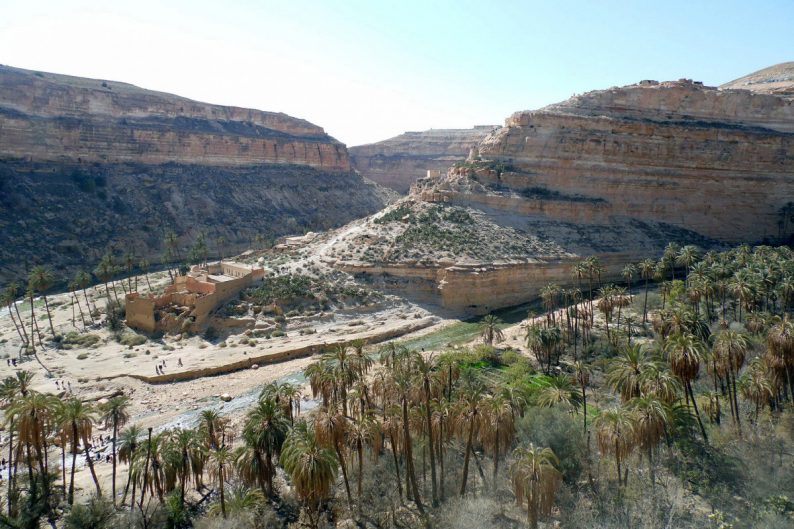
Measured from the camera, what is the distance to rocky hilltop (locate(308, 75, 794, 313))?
54.2 m

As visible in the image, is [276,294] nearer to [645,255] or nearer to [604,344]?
[604,344]

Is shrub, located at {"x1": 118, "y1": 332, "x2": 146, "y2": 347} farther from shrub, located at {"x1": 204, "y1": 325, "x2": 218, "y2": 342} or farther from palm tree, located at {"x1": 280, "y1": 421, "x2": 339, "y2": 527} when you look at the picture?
palm tree, located at {"x1": 280, "y1": 421, "x2": 339, "y2": 527}

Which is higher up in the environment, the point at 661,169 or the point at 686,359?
the point at 661,169

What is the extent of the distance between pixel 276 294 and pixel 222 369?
10.4 meters

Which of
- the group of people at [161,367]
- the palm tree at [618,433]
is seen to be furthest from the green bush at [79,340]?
the palm tree at [618,433]

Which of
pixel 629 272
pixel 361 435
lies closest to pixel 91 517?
pixel 361 435

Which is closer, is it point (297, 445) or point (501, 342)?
point (297, 445)

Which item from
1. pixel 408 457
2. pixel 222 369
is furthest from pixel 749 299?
pixel 222 369

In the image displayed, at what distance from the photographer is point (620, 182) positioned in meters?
59.8

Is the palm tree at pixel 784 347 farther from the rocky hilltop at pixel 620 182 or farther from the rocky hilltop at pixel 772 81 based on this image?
the rocky hilltop at pixel 772 81

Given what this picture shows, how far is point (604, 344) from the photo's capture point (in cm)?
3306

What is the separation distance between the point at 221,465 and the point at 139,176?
2770 inches

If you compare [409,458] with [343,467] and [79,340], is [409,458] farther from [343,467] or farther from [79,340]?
[79,340]

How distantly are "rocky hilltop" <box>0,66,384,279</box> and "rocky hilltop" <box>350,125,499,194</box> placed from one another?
83.1 feet
